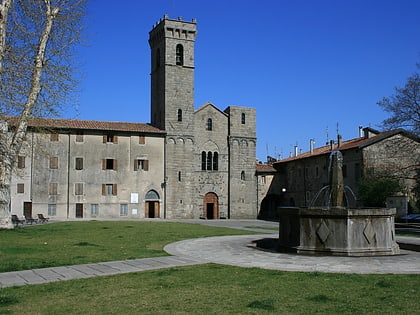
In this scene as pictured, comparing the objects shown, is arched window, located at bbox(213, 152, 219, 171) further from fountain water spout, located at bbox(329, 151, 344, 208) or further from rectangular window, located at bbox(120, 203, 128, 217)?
fountain water spout, located at bbox(329, 151, 344, 208)

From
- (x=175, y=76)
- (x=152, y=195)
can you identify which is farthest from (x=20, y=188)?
(x=175, y=76)

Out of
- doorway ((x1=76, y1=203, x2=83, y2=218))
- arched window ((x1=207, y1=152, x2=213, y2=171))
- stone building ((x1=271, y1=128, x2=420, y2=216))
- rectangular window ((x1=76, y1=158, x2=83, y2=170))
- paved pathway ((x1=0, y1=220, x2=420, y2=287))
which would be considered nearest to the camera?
paved pathway ((x1=0, y1=220, x2=420, y2=287))

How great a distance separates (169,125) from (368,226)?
40121mm

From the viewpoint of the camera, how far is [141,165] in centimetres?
5028

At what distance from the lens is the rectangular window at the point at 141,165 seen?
50.0 meters

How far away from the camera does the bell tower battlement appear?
52.4 metres

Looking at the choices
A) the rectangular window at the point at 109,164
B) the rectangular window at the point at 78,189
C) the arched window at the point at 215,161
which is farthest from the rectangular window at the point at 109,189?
the arched window at the point at 215,161

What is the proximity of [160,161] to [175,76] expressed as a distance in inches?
379

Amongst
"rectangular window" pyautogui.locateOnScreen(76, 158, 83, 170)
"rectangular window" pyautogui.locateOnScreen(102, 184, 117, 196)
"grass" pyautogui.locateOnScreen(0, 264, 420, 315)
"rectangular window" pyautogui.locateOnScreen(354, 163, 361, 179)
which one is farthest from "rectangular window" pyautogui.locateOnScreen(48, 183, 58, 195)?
"grass" pyautogui.locateOnScreen(0, 264, 420, 315)

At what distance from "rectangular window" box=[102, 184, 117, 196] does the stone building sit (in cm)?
2001

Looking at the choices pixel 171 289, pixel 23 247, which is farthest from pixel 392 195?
pixel 171 289

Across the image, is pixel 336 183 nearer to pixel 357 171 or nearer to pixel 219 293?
pixel 219 293

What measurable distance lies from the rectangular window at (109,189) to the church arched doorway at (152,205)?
3409 mm

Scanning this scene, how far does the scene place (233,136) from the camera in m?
55.0
